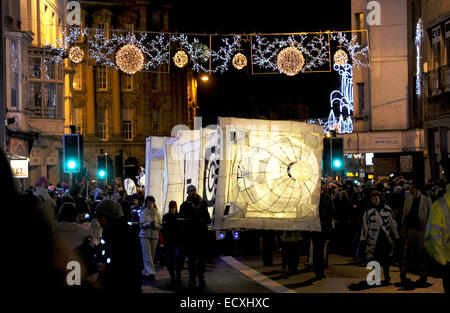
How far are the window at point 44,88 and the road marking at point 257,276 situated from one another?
63.2 ft

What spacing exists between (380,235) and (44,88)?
1032 inches

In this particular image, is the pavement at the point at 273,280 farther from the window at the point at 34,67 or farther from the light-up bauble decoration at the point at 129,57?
the window at the point at 34,67

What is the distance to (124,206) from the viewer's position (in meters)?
15.7

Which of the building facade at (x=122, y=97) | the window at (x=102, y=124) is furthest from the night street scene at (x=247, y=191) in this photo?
the window at (x=102, y=124)

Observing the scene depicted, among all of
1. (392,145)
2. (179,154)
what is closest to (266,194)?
(179,154)

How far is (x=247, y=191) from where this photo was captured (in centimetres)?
1499

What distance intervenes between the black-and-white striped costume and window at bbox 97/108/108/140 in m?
54.1

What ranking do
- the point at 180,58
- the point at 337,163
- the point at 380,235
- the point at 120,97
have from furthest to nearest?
the point at 120,97 → the point at 180,58 → the point at 337,163 → the point at 380,235

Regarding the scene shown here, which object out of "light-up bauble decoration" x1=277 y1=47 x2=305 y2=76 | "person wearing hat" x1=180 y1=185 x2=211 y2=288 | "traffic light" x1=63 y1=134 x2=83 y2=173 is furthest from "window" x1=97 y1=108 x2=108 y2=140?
"person wearing hat" x1=180 y1=185 x2=211 y2=288

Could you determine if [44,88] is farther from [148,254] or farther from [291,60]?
[148,254]

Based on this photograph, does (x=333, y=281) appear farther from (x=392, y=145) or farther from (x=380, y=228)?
(x=392, y=145)

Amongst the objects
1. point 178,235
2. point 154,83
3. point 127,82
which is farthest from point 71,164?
point 154,83

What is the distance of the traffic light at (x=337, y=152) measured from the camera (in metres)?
19.6

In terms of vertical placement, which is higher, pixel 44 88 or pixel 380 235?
pixel 44 88
